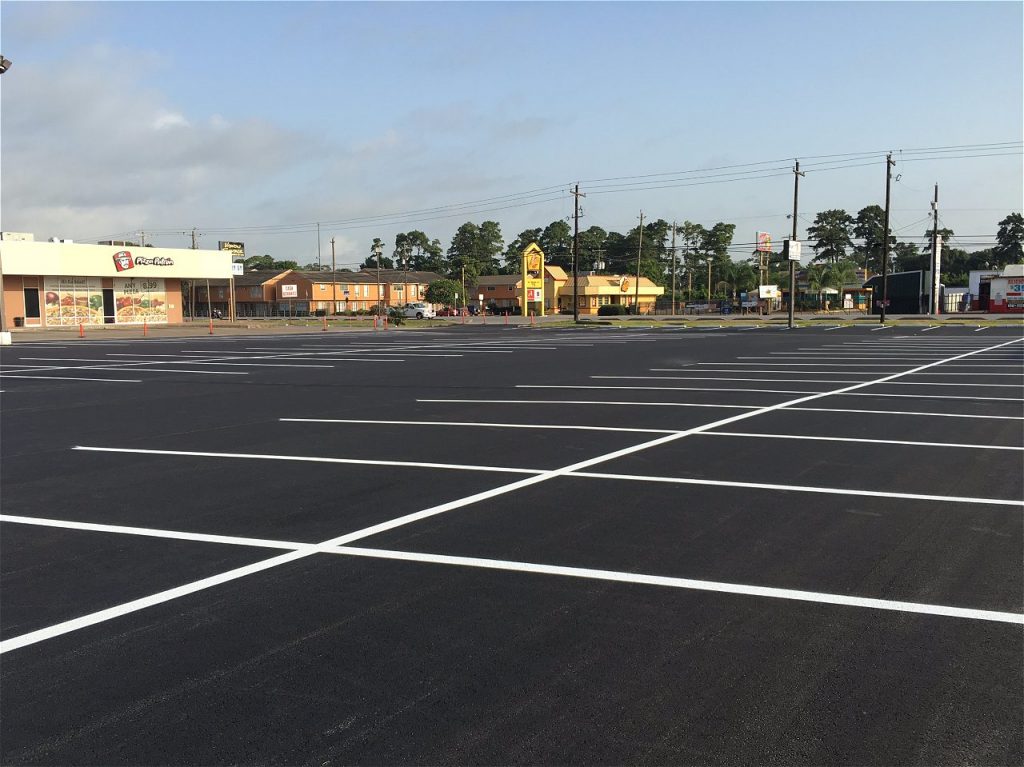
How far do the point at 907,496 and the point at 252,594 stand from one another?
5.83 metres

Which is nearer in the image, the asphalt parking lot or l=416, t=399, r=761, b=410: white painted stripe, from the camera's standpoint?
the asphalt parking lot

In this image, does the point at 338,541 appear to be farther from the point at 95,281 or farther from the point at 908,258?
the point at 908,258

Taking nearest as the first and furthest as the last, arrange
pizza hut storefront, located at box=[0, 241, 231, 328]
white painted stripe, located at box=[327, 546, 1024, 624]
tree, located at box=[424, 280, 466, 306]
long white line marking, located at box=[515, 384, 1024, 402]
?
white painted stripe, located at box=[327, 546, 1024, 624]
long white line marking, located at box=[515, 384, 1024, 402]
pizza hut storefront, located at box=[0, 241, 231, 328]
tree, located at box=[424, 280, 466, 306]

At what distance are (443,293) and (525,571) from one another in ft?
328

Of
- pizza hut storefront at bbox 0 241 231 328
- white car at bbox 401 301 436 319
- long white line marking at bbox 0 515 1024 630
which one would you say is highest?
pizza hut storefront at bbox 0 241 231 328

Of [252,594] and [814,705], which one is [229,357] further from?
[814,705]

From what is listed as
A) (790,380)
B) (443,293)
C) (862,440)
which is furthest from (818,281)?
(862,440)

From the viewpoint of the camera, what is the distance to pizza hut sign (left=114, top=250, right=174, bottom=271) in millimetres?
55812

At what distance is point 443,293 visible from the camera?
10419cm

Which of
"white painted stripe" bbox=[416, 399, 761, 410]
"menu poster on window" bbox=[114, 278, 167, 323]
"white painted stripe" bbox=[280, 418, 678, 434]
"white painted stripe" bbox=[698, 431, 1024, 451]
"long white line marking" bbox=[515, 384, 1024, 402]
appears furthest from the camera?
"menu poster on window" bbox=[114, 278, 167, 323]

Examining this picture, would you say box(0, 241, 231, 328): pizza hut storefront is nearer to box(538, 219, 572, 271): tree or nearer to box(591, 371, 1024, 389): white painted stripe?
box(591, 371, 1024, 389): white painted stripe

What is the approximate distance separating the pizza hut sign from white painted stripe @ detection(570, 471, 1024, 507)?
2194 inches

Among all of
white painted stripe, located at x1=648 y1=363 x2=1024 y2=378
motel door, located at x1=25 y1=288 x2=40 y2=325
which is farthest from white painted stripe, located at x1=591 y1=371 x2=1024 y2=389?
motel door, located at x1=25 y1=288 x2=40 y2=325

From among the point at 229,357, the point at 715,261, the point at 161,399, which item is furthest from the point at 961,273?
the point at 161,399
